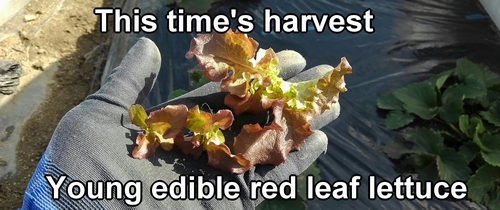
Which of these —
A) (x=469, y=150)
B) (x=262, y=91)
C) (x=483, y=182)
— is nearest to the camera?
(x=262, y=91)

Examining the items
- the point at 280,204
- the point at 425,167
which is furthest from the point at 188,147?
the point at 425,167

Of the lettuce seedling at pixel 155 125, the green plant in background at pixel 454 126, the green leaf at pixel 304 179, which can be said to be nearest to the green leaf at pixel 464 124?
the green plant in background at pixel 454 126

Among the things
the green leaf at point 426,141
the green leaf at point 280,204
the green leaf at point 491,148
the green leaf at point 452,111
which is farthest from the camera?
the green leaf at point 452,111

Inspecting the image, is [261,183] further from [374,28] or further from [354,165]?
Result: [374,28]

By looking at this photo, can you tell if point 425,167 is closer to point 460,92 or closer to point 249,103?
point 460,92

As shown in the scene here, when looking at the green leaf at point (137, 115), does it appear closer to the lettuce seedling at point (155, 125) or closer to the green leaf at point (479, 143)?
the lettuce seedling at point (155, 125)
